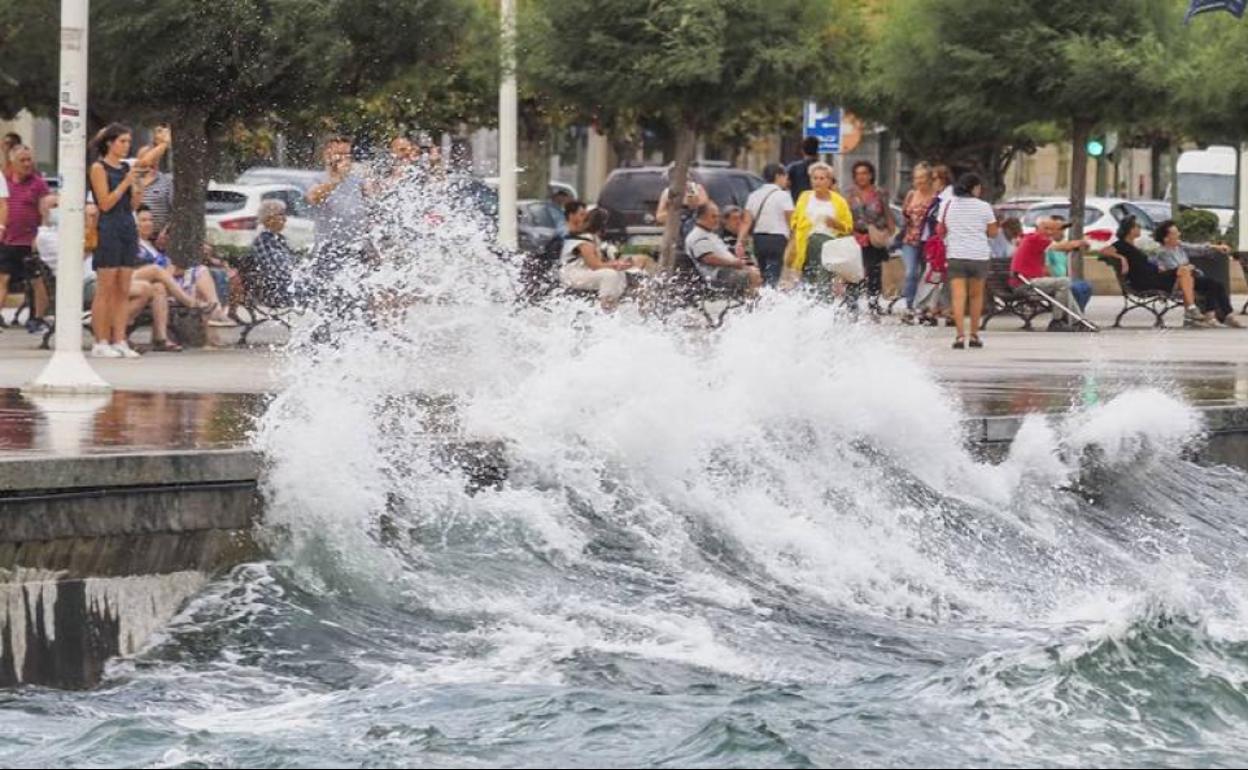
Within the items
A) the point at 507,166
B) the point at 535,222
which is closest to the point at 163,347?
the point at 507,166

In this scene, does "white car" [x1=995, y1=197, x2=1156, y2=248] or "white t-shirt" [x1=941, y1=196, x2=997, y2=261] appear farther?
"white car" [x1=995, y1=197, x2=1156, y2=248]

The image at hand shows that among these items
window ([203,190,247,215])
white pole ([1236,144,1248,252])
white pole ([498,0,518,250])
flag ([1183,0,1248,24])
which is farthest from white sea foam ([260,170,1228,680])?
white pole ([1236,144,1248,252])

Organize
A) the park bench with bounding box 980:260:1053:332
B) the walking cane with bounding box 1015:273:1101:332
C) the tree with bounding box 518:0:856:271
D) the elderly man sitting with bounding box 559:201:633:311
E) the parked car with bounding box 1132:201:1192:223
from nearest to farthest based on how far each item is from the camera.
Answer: the elderly man sitting with bounding box 559:201:633:311 → the walking cane with bounding box 1015:273:1101:332 → the park bench with bounding box 980:260:1053:332 → the tree with bounding box 518:0:856:271 → the parked car with bounding box 1132:201:1192:223

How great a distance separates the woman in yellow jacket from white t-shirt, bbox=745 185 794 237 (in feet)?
1.02

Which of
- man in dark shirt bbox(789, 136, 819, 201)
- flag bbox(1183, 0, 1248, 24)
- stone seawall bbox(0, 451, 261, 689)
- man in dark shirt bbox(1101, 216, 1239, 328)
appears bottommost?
stone seawall bbox(0, 451, 261, 689)

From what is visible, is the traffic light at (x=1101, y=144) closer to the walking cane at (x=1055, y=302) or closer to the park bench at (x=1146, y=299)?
the park bench at (x=1146, y=299)

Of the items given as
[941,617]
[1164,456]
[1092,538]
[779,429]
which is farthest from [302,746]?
[1164,456]

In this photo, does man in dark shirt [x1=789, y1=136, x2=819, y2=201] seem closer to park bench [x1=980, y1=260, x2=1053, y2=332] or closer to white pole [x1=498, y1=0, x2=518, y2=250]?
park bench [x1=980, y1=260, x2=1053, y2=332]

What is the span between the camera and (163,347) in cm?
1962

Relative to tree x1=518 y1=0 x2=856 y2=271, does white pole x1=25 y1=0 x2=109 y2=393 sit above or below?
below

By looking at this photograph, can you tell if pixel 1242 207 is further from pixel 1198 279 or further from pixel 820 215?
pixel 820 215

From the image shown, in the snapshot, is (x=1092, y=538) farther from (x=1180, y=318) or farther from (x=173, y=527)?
(x=1180, y=318)

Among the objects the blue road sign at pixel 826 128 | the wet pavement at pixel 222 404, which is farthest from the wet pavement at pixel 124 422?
the blue road sign at pixel 826 128

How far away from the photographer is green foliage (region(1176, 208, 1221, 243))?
1660 inches
